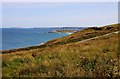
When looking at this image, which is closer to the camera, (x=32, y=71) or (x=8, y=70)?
(x=32, y=71)

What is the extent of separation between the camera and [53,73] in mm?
9453

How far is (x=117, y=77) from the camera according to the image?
8.68m

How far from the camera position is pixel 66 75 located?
9148 millimetres

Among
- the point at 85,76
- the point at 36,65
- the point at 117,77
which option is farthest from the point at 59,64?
the point at 117,77

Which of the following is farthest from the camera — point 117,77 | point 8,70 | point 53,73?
point 8,70

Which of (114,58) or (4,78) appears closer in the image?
(4,78)

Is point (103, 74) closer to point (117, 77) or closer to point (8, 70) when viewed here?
point (117, 77)

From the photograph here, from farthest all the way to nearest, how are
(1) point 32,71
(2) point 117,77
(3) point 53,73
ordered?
(1) point 32,71 → (3) point 53,73 → (2) point 117,77

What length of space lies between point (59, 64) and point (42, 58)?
2240mm

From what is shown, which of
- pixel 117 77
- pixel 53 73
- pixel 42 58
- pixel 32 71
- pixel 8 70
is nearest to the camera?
pixel 117 77

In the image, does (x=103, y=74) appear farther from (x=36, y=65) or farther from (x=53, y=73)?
(x=36, y=65)

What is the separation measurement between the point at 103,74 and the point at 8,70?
3.91m

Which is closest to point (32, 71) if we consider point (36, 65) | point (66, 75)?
point (36, 65)

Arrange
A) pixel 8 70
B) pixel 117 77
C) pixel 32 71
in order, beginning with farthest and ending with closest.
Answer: pixel 8 70 < pixel 32 71 < pixel 117 77
